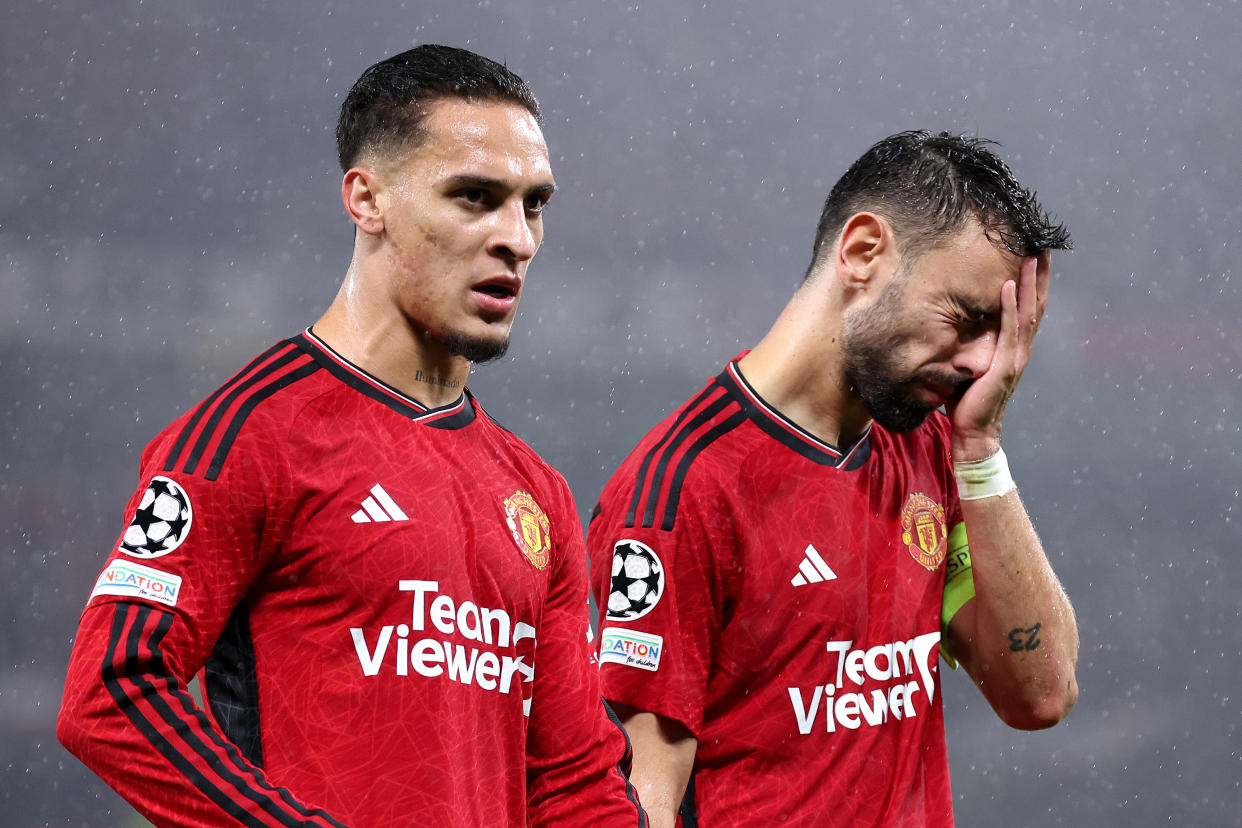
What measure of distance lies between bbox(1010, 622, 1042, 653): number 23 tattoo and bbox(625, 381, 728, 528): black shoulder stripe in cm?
80

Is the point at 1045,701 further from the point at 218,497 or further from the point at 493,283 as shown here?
the point at 218,497

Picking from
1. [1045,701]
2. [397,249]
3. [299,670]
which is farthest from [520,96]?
[1045,701]

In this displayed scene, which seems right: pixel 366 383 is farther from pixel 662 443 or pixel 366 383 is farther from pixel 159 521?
pixel 662 443

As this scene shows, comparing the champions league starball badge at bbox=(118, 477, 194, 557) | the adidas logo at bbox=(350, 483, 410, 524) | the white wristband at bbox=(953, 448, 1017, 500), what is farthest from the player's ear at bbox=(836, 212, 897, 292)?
the champions league starball badge at bbox=(118, 477, 194, 557)

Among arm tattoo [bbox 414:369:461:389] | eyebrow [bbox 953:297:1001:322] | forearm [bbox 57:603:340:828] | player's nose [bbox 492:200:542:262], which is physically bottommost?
forearm [bbox 57:603:340:828]

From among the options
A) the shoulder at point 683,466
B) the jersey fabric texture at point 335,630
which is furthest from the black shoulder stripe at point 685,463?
the jersey fabric texture at point 335,630

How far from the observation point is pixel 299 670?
7.37 ft

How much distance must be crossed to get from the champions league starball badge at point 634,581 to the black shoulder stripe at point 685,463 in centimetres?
6

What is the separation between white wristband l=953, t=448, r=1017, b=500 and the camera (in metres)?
3.14

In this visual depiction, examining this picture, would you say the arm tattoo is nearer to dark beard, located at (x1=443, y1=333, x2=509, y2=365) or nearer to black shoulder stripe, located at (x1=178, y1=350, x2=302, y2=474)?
dark beard, located at (x1=443, y1=333, x2=509, y2=365)

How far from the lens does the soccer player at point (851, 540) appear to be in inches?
115

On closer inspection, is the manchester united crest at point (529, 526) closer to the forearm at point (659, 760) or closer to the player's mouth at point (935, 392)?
the forearm at point (659, 760)

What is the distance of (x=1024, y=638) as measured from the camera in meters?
3.22

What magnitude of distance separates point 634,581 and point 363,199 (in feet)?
2.98
